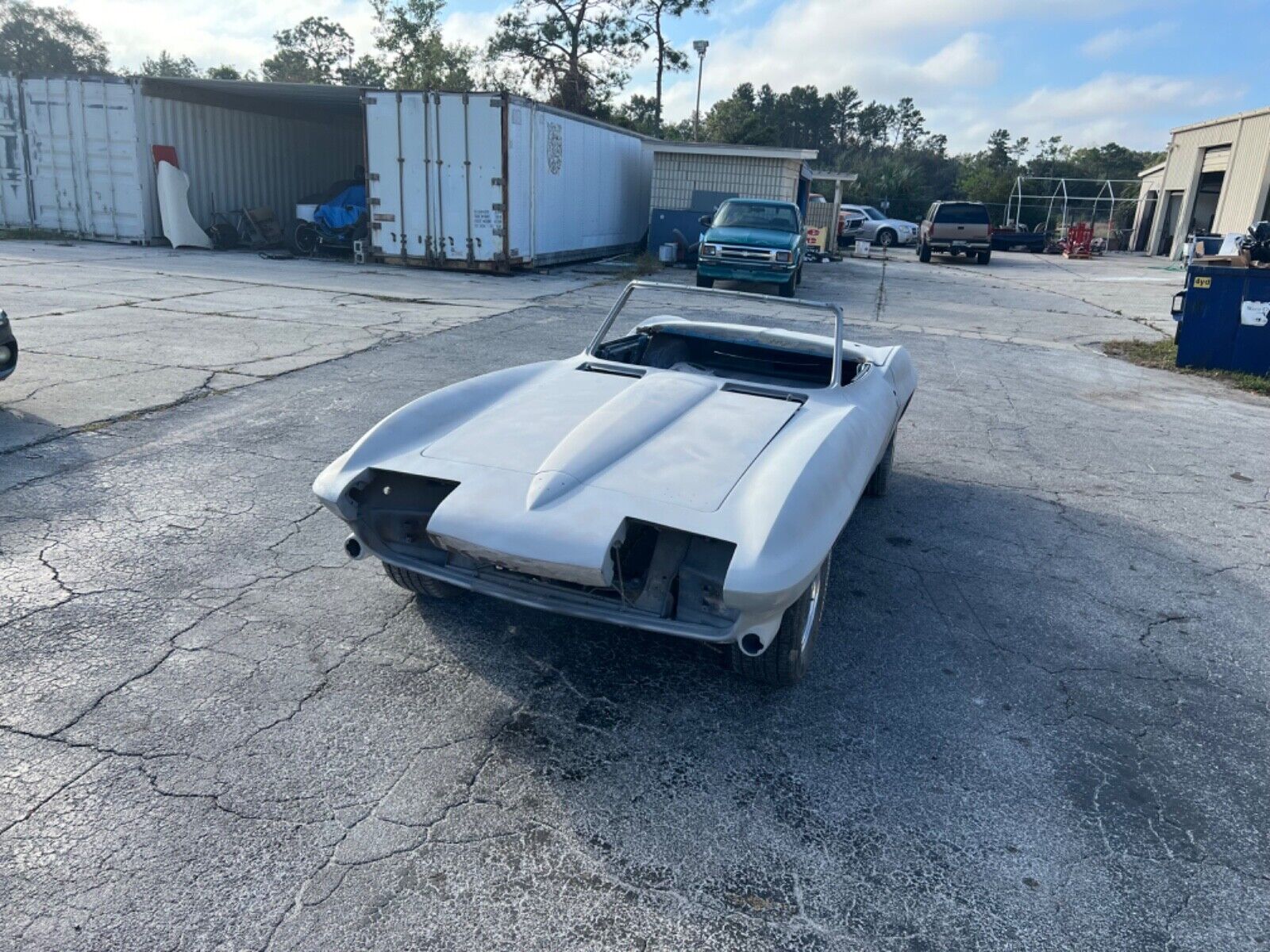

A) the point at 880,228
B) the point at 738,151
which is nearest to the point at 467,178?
the point at 738,151

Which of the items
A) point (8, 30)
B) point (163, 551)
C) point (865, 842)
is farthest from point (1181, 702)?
point (8, 30)

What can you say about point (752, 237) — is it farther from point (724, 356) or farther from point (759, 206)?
point (724, 356)

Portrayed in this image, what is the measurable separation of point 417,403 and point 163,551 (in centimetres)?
143

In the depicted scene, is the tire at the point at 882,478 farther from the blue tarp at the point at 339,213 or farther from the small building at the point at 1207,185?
the small building at the point at 1207,185

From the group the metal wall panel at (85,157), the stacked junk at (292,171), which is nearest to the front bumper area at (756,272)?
the stacked junk at (292,171)

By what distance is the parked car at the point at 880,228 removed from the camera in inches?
1410

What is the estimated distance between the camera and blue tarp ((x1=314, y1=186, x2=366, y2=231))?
60.1ft

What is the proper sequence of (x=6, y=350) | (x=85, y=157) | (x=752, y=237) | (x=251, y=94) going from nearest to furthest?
(x=6, y=350) → (x=752, y=237) → (x=251, y=94) → (x=85, y=157)

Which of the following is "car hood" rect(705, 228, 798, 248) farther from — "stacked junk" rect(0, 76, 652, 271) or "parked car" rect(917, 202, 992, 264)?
"parked car" rect(917, 202, 992, 264)

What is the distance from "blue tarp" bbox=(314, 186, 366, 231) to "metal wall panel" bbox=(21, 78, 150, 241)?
3.37 metres

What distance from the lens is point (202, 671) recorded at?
3.12m

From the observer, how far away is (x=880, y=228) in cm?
3550

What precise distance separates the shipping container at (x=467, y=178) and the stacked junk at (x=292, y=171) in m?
0.03

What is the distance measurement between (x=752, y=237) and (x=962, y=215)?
15673mm
